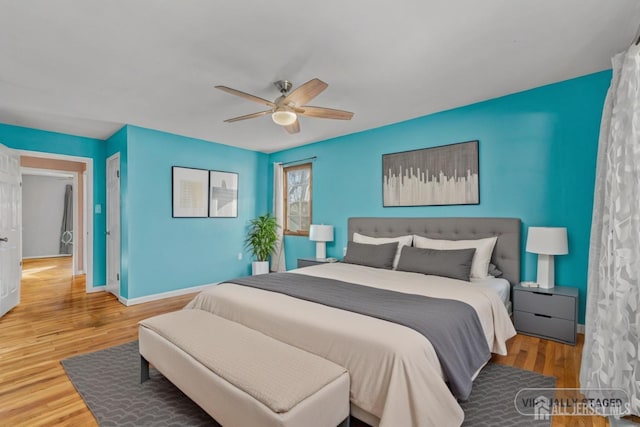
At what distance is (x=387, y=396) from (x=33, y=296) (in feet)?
18.5

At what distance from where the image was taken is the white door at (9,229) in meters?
3.71

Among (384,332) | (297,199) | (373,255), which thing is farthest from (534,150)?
(297,199)

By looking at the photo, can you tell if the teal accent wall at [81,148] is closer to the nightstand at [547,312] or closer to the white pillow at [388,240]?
the white pillow at [388,240]

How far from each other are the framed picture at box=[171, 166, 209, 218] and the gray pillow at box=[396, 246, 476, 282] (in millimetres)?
3380

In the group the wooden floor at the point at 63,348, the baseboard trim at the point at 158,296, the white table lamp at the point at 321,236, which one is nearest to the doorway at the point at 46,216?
the wooden floor at the point at 63,348

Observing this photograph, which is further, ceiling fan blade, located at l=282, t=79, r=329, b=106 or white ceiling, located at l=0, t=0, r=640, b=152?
ceiling fan blade, located at l=282, t=79, r=329, b=106

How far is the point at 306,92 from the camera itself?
2.56 metres

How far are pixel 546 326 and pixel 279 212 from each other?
4.29 m

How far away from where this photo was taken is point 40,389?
2178 millimetres

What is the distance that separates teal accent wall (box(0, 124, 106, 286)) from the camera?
423 cm

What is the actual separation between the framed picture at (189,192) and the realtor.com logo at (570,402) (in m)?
4.66

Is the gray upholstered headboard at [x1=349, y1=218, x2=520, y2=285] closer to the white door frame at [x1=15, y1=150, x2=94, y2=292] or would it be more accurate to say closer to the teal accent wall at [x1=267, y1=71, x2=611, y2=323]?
the teal accent wall at [x1=267, y1=71, x2=611, y2=323]

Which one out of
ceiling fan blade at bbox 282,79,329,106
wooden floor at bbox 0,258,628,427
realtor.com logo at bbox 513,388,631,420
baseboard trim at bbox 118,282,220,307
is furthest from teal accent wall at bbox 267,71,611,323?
baseboard trim at bbox 118,282,220,307

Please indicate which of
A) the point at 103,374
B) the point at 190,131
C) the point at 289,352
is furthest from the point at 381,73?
the point at 103,374
